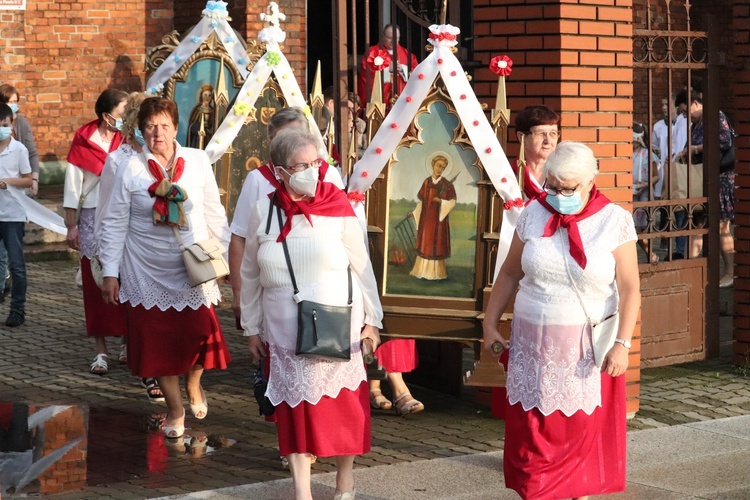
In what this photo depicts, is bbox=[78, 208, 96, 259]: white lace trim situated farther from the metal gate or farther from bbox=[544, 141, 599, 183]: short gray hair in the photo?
bbox=[544, 141, 599, 183]: short gray hair

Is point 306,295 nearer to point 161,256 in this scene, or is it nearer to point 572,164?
point 572,164

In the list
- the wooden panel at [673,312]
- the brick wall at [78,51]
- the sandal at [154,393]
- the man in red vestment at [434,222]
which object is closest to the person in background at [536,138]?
the man in red vestment at [434,222]

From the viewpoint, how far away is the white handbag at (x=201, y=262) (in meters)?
7.23

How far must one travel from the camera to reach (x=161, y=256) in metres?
7.39

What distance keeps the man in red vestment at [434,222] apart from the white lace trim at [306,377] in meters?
1.39

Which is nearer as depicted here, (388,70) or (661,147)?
(661,147)

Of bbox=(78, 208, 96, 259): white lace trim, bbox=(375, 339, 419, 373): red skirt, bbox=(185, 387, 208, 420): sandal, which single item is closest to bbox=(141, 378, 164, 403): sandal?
bbox=(185, 387, 208, 420): sandal

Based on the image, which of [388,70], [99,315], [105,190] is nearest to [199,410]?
[105,190]

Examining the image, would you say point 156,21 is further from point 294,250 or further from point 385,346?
point 294,250

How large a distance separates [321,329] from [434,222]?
164 centimetres

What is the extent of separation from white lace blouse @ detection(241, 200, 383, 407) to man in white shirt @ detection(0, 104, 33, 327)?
5626 millimetres

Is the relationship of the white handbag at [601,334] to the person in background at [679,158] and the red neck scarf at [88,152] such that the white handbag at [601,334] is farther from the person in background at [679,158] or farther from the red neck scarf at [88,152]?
the red neck scarf at [88,152]

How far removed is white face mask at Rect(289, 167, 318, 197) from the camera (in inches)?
227

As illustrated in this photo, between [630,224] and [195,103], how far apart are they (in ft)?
17.8
